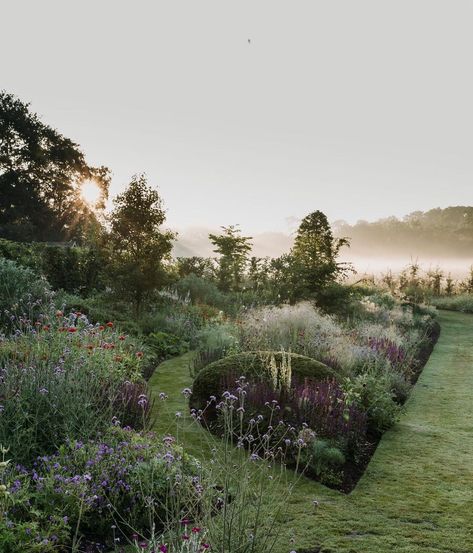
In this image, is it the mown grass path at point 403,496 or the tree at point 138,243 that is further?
the tree at point 138,243

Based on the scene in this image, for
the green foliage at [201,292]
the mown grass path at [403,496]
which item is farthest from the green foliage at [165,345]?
the green foliage at [201,292]

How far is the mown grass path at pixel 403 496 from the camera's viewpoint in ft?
12.4

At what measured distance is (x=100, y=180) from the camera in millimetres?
35750

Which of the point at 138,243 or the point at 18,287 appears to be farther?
the point at 138,243

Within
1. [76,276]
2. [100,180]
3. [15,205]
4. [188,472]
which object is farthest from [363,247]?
[188,472]

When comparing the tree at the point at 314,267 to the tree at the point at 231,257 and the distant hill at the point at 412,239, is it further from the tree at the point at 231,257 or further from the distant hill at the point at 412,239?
the distant hill at the point at 412,239

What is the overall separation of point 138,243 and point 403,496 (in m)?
9.74

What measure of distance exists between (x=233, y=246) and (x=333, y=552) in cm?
2137

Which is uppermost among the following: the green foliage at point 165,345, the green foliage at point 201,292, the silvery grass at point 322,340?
the green foliage at point 201,292

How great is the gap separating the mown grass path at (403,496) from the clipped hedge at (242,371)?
1.06ft

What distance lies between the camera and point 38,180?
32.6 meters

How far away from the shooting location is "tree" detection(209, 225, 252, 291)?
22.2 metres

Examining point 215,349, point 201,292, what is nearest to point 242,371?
point 215,349

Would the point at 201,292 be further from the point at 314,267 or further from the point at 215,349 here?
the point at 215,349
